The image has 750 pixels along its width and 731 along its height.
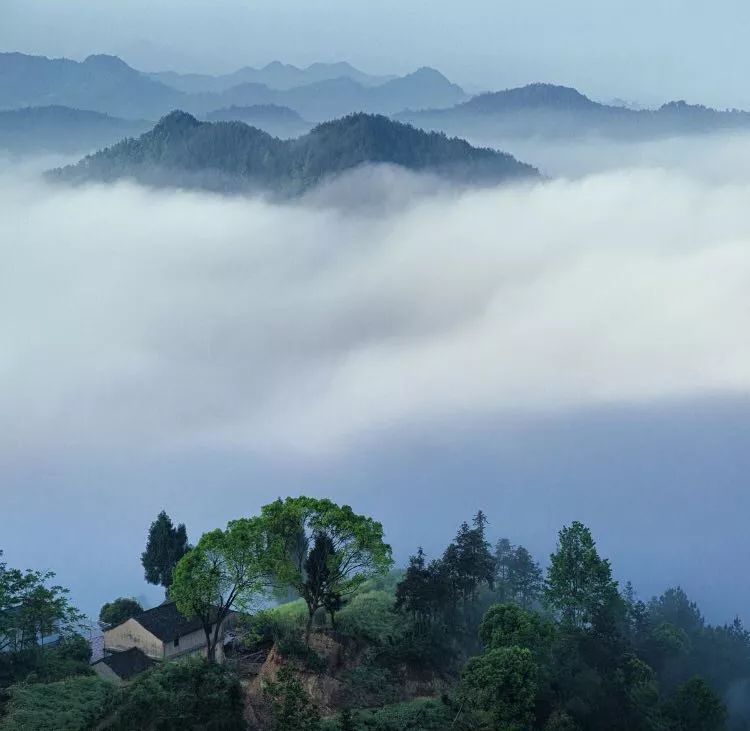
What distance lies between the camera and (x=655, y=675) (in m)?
48.6

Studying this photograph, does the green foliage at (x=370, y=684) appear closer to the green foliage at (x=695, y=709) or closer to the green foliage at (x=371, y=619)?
the green foliage at (x=371, y=619)

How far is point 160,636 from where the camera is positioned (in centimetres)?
4584

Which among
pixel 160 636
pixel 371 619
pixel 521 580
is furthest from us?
pixel 521 580

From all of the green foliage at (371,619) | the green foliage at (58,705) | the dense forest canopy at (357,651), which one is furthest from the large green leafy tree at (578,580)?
the green foliage at (58,705)

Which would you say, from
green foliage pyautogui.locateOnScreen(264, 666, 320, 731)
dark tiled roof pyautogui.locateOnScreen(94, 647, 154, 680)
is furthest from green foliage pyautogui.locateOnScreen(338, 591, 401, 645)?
dark tiled roof pyautogui.locateOnScreen(94, 647, 154, 680)

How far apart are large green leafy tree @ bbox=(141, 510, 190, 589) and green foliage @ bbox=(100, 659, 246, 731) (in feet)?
67.7

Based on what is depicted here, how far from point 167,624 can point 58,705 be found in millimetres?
13863

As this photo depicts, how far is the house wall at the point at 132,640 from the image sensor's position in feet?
151

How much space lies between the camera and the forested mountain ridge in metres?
181

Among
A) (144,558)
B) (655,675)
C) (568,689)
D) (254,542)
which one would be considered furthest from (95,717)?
(655,675)

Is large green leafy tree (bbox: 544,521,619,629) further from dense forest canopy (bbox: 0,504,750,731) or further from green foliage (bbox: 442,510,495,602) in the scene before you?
green foliage (bbox: 442,510,495,602)

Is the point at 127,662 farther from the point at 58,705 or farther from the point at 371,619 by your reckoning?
the point at 58,705

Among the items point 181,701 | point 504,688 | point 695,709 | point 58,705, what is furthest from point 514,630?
point 58,705

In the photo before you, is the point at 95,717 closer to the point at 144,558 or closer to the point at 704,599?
the point at 144,558
